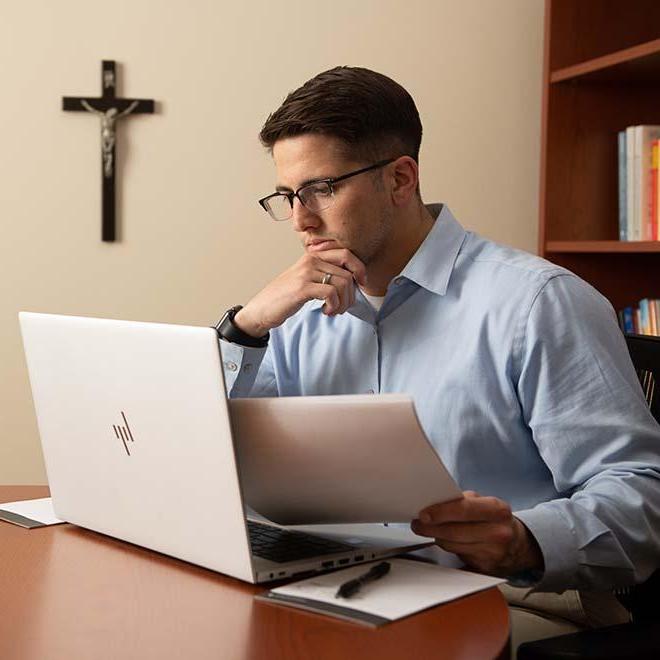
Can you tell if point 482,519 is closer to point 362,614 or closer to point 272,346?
point 362,614

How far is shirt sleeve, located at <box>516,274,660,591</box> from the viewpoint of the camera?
1414 mm

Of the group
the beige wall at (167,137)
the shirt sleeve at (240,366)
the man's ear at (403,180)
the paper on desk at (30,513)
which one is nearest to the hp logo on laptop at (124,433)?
the paper on desk at (30,513)

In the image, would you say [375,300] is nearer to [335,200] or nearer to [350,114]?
[335,200]

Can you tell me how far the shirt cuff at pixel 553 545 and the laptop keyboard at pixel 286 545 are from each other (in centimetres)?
23

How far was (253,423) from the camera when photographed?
123cm

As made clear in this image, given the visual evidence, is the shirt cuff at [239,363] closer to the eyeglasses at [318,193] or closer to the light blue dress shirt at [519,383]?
the light blue dress shirt at [519,383]

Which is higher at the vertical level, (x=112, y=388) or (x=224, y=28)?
(x=224, y=28)

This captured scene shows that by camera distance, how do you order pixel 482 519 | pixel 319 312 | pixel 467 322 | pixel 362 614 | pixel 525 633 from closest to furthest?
pixel 362 614
pixel 482 519
pixel 525 633
pixel 467 322
pixel 319 312

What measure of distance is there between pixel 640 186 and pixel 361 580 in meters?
2.05

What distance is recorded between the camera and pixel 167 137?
10.3 feet

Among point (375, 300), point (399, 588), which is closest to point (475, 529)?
point (399, 588)

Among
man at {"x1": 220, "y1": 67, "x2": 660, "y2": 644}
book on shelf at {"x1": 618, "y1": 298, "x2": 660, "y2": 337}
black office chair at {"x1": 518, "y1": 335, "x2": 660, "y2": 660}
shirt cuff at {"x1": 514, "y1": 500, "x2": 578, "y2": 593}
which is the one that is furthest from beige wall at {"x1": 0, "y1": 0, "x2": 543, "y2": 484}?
black office chair at {"x1": 518, "y1": 335, "x2": 660, "y2": 660}

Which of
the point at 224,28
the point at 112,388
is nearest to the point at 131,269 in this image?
the point at 224,28

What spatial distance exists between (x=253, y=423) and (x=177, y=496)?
0.48ft
